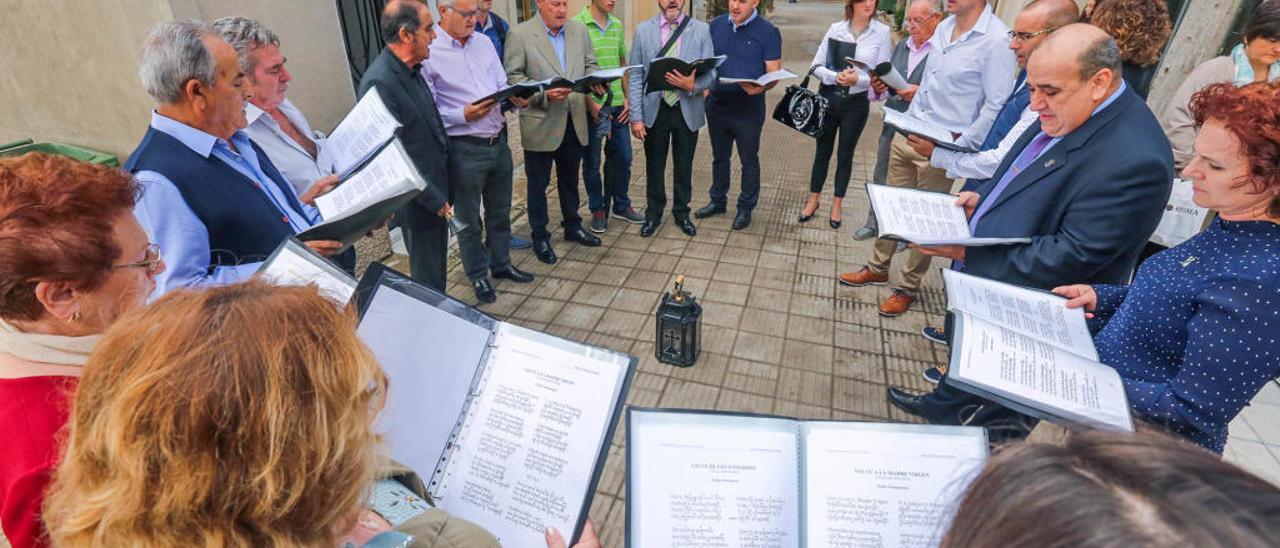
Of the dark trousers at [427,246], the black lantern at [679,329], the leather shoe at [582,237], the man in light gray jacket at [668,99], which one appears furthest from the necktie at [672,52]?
the dark trousers at [427,246]

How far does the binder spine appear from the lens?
1389 mm

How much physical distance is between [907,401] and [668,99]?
2.98 meters

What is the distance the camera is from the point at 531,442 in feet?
4.44

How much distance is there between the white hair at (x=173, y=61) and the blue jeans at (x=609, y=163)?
298cm

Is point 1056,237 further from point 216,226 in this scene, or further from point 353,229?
point 216,226

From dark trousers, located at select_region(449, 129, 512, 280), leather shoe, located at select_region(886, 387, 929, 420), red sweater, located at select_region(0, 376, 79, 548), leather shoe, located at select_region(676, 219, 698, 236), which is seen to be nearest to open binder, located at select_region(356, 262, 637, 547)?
red sweater, located at select_region(0, 376, 79, 548)

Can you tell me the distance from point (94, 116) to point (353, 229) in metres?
3.50

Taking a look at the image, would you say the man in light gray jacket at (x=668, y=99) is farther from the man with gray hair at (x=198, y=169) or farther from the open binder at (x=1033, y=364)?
the open binder at (x=1033, y=364)

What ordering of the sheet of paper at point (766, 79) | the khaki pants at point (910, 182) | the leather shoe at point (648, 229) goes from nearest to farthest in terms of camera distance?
the khaki pants at point (910, 182)
the sheet of paper at point (766, 79)
the leather shoe at point (648, 229)

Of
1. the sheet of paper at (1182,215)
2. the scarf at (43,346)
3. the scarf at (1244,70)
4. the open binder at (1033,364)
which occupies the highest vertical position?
the scarf at (43,346)

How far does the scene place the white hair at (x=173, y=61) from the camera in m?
1.91

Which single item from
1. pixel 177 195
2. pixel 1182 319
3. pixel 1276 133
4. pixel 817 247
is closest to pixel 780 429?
pixel 1182 319

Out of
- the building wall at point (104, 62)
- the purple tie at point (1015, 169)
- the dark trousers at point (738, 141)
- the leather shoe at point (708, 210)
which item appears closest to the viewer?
the purple tie at point (1015, 169)

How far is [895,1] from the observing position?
20266mm
